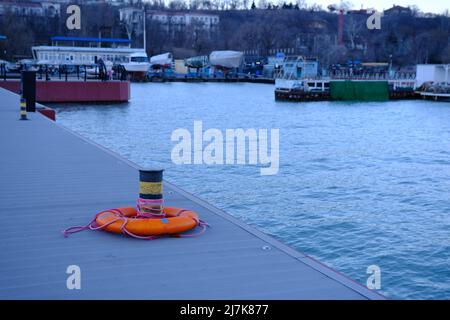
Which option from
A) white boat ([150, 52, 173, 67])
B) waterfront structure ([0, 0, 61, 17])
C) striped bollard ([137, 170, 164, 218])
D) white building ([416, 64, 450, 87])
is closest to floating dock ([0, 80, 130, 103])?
striped bollard ([137, 170, 164, 218])

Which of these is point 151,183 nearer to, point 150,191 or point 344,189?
point 150,191

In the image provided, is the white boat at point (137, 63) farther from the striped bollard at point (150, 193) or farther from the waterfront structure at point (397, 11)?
the waterfront structure at point (397, 11)

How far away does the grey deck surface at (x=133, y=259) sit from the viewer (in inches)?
220

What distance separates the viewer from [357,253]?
1264 centimetres

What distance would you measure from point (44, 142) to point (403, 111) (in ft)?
157

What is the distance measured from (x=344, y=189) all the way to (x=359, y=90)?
195ft

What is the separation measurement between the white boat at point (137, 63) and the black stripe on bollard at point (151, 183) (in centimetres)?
8996

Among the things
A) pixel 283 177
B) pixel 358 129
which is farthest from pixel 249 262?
pixel 358 129

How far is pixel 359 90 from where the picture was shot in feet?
249

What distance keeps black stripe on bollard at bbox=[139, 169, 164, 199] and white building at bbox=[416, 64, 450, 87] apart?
261 feet

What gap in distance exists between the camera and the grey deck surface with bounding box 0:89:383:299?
5586 millimetres

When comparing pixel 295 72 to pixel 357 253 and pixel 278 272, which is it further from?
pixel 278 272

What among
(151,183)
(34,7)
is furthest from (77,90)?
(34,7)

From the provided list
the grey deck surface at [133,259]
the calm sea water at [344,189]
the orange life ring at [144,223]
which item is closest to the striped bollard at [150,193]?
the orange life ring at [144,223]
